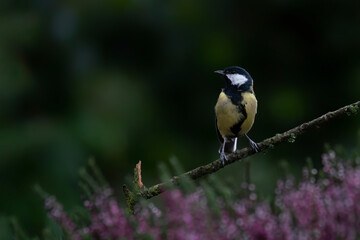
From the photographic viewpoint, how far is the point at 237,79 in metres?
3.13

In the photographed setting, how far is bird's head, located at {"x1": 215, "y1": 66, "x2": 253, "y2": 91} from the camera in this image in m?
3.05

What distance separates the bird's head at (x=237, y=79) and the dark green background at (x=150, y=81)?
11.1 feet

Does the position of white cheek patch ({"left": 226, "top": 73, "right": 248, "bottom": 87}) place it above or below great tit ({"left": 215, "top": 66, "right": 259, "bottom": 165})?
above

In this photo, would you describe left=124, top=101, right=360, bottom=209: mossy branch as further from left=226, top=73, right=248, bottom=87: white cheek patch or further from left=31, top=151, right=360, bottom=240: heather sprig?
left=226, top=73, right=248, bottom=87: white cheek patch

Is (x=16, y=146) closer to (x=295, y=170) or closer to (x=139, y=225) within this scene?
(x=295, y=170)

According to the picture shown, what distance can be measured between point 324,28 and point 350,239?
282 inches

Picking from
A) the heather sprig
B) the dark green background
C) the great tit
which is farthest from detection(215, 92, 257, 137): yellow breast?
the dark green background

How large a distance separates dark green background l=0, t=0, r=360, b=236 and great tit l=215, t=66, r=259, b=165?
3.40m

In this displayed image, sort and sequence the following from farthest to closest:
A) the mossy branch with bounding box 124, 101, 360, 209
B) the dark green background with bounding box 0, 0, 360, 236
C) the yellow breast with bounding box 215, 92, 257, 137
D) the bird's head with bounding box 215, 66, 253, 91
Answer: the dark green background with bounding box 0, 0, 360, 236
the bird's head with bounding box 215, 66, 253, 91
the yellow breast with bounding box 215, 92, 257, 137
the mossy branch with bounding box 124, 101, 360, 209

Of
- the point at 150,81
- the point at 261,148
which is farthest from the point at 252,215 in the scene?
the point at 150,81

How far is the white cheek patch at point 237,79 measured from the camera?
3072 millimetres

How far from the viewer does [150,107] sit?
25.3 feet

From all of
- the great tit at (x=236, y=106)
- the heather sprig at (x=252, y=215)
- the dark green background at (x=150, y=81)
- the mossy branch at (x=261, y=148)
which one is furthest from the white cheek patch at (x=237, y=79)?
the dark green background at (x=150, y=81)

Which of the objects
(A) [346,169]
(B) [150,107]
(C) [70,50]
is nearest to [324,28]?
(B) [150,107]
